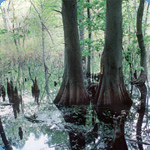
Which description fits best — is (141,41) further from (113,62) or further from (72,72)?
(72,72)

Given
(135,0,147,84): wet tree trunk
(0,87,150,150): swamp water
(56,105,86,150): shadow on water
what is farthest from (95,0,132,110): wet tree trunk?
(135,0,147,84): wet tree trunk

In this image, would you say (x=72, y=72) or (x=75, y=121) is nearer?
(x=75, y=121)

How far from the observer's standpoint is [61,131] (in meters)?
4.41

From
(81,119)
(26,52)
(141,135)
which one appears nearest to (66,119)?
(81,119)

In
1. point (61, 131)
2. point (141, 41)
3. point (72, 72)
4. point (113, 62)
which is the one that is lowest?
point (61, 131)

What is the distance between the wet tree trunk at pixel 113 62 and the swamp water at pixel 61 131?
23.7 inches

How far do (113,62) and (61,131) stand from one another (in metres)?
2.73

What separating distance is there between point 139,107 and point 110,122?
1893 mm

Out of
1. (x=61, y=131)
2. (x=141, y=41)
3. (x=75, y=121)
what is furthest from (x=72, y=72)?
(x=141, y=41)

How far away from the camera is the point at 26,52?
42.9ft

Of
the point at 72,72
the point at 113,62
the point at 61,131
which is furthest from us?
the point at 72,72

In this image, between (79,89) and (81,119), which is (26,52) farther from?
(81,119)

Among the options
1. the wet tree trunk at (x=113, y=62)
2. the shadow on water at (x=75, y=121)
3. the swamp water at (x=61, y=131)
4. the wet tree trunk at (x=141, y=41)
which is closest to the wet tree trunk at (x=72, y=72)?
the shadow on water at (x=75, y=121)

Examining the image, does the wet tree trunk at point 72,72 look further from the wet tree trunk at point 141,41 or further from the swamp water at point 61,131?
the wet tree trunk at point 141,41
